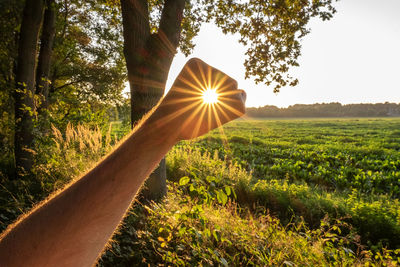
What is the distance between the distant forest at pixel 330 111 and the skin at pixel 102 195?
8733 centimetres

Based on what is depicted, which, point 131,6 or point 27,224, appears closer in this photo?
point 27,224

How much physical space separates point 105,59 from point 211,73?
13.8 m

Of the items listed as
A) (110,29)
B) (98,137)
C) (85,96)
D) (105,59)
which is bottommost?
(98,137)

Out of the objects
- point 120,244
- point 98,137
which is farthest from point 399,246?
point 98,137

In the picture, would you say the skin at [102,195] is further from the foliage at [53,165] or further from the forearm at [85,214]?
the foliage at [53,165]

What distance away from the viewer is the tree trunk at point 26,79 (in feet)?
19.2

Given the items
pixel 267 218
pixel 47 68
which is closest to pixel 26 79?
pixel 47 68

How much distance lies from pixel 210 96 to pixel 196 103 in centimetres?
6

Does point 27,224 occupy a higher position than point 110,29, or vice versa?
point 110,29

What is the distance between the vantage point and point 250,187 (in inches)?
269

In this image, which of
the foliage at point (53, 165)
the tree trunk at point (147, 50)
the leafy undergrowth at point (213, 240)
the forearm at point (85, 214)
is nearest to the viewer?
the forearm at point (85, 214)

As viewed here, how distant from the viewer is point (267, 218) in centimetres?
464

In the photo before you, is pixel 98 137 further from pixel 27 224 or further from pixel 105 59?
pixel 105 59

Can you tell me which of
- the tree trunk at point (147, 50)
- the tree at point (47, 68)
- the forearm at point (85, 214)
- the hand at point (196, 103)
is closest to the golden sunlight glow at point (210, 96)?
the hand at point (196, 103)
